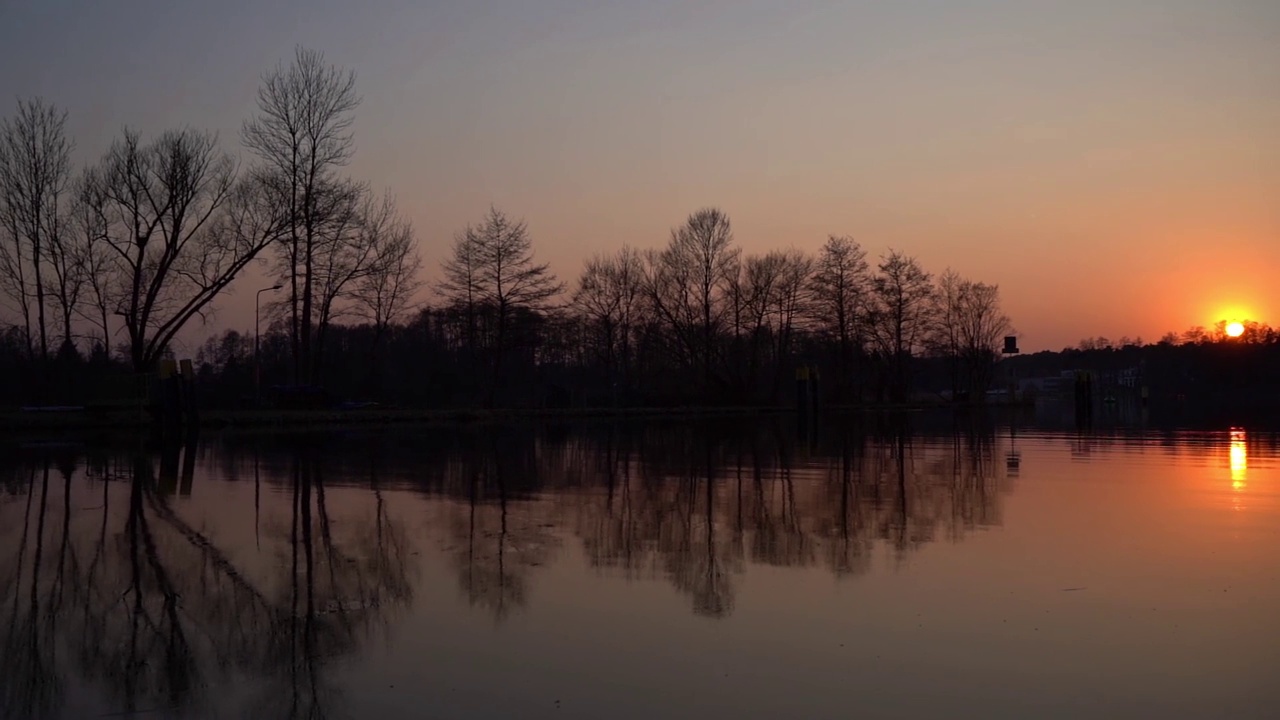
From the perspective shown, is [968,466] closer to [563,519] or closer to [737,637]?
[563,519]

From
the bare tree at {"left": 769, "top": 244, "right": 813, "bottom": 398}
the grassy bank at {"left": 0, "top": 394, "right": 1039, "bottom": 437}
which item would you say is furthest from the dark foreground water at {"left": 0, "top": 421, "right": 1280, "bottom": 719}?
the bare tree at {"left": 769, "top": 244, "right": 813, "bottom": 398}

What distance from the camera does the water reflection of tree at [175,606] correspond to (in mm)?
5664

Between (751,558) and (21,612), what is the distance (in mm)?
5605

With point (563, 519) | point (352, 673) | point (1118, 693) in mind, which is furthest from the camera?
point (563, 519)

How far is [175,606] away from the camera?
7.45 metres

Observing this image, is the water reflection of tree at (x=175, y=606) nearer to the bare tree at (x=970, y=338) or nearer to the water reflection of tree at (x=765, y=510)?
the water reflection of tree at (x=765, y=510)

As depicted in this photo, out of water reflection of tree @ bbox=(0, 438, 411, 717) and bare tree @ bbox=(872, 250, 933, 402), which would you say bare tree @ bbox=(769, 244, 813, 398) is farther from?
water reflection of tree @ bbox=(0, 438, 411, 717)

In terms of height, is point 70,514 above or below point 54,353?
below

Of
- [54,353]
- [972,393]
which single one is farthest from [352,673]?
[972,393]

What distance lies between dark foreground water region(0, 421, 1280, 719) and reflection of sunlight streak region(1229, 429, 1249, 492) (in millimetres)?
336

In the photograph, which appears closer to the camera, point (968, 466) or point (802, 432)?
point (968, 466)

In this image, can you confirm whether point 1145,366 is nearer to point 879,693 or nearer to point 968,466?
point 968,466

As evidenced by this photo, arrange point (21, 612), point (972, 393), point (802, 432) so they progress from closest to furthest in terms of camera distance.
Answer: point (21, 612) → point (802, 432) → point (972, 393)

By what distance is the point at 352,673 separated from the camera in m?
5.84
